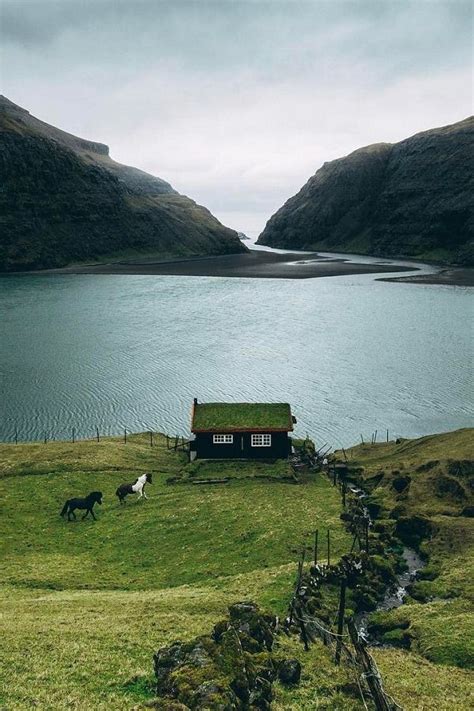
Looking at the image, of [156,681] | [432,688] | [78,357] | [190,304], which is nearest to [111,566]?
[156,681]

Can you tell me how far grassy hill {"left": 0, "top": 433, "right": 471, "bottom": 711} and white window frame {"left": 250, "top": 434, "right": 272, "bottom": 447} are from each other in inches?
93.4

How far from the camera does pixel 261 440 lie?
57031 mm

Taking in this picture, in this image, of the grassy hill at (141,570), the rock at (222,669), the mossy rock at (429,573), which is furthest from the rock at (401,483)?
the rock at (222,669)

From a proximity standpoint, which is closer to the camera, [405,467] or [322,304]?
[405,467]

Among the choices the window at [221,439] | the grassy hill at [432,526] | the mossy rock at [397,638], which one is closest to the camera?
the grassy hill at [432,526]

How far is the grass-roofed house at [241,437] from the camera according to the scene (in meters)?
56.5

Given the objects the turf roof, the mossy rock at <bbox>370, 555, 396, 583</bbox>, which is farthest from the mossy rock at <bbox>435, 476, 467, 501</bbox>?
the turf roof

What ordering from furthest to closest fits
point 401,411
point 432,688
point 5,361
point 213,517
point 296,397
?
point 5,361 < point 296,397 < point 401,411 < point 213,517 < point 432,688

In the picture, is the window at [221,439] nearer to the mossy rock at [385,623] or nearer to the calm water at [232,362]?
the calm water at [232,362]

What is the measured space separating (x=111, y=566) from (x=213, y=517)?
9147mm

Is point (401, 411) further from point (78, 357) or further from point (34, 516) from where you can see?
point (78, 357)

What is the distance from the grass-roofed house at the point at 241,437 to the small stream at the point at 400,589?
2090 cm

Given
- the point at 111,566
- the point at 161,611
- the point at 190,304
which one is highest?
the point at 190,304

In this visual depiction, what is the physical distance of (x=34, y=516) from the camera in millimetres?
41469
